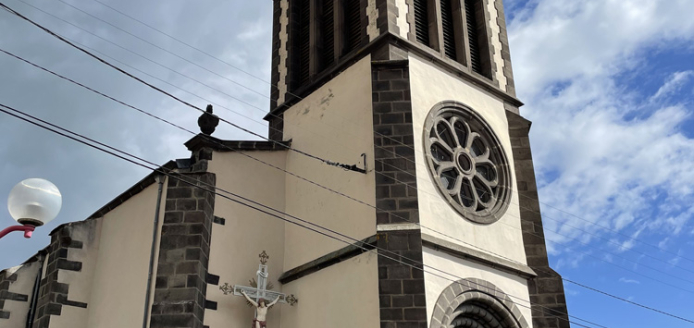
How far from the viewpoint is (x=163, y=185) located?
13.9 meters

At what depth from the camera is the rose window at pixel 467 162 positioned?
1426 cm

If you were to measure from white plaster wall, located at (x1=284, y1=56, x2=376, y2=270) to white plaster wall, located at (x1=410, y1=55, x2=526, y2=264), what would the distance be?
2.88ft

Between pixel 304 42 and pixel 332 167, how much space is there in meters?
4.50

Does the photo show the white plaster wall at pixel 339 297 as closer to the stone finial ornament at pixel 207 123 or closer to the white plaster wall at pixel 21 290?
the stone finial ornament at pixel 207 123

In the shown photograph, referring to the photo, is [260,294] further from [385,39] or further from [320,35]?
[320,35]

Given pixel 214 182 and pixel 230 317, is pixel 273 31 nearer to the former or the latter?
pixel 214 182

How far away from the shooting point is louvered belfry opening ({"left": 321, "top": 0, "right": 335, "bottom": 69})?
55.4 feet

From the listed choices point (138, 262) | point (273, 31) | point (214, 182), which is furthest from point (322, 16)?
point (138, 262)

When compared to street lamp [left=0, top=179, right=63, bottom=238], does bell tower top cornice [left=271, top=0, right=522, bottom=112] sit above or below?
above

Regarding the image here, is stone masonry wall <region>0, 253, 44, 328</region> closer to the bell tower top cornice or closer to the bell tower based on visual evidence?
the bell tower

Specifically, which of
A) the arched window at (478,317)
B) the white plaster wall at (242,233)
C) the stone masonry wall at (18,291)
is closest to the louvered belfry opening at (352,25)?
the white plaster wall at (242,233)

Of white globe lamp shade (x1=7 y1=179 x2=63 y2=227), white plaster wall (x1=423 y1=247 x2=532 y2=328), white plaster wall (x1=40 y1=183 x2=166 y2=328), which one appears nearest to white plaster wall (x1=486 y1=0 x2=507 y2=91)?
white plaster wall (x1=423 y1=247 x2=532 y2=328)

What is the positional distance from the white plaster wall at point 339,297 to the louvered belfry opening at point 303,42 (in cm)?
507

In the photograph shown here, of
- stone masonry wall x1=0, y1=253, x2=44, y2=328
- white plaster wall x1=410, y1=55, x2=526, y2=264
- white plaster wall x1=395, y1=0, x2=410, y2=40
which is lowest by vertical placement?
stone masonry wall x1=0, y1=253, x2=44, y2=328
